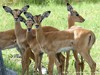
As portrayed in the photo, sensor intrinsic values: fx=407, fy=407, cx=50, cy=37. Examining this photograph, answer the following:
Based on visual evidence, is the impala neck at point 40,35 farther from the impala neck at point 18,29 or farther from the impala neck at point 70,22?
the impala neck at point 70,22

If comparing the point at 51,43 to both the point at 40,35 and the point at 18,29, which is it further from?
the point at 18,29

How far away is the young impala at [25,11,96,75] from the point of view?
664cm

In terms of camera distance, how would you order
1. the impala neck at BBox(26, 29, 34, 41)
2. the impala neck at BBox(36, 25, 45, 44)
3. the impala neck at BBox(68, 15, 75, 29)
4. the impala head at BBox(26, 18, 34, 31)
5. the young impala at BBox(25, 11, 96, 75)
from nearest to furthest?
the young impala at BBox(25, 11, 96, 75) < the impala neck at BBox(36, 25, 45, 44) < the impala head at BBox(26, 18, 34, 31) < the impala neck at BBox(26, 29, 34, 41) < the impala neck at BBox(68, 15, 75, 29)

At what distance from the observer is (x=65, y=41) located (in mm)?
6809

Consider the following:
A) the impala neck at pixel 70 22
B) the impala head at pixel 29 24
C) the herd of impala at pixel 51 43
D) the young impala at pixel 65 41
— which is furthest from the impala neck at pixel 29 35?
the impala neck at pixel 70 22

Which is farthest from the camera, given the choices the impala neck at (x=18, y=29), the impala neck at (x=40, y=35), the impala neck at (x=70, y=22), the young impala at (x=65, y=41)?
the impala neck at (x=70, y=22)

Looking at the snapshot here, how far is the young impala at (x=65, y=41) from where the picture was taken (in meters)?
6.64

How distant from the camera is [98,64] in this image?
8055 mm

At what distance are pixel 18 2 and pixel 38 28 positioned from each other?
11707 mm

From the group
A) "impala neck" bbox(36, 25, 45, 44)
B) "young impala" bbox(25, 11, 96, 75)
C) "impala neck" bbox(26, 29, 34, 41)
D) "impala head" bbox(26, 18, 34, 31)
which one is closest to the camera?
"young impala" bbox(25, 11, 96, 75)

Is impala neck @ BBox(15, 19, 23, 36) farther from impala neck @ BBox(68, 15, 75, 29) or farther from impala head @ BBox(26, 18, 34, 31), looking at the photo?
impala neck @ BBox(68, 15, 75, 29)

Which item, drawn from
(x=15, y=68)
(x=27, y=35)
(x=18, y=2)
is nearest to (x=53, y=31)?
(x=27, y=35)

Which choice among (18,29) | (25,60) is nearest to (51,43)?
(25,60)

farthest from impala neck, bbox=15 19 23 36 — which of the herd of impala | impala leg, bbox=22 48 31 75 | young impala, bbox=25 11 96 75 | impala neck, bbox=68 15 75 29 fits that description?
impala neck, bbox=68 15 75 29
